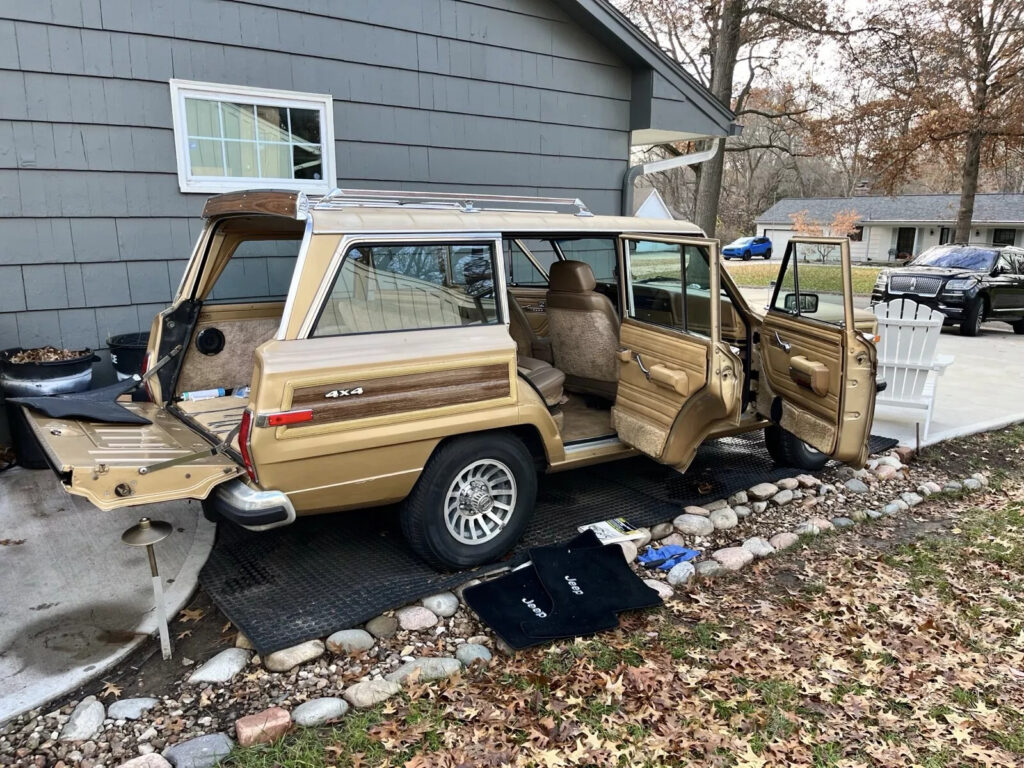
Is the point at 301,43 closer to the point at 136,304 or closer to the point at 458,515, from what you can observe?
the point at 136,304

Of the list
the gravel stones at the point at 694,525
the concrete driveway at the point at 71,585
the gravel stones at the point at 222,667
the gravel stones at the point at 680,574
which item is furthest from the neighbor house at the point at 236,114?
the gravel stones at the point at 680,574

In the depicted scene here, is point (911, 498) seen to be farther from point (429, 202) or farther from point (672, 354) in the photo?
point (429, 202)

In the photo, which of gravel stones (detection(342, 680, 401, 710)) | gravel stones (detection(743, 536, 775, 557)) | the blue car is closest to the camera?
gravel stones (detection(342, 680, 401, 710))

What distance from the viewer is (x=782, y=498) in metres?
5.08

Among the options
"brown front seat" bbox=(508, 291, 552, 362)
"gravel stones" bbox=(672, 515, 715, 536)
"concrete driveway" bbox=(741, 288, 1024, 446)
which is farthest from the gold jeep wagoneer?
"concrete driveway" bbox=(741, 288, 1024, 446)

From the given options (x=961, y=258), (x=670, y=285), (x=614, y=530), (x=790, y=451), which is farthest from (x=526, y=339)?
(x=961, y=258)

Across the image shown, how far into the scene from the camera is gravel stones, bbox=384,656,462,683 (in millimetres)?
3125

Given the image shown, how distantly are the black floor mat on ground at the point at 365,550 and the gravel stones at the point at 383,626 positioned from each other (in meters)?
0.05

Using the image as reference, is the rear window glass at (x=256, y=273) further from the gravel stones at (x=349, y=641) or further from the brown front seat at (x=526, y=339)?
the gravel stones at (x=349, y=641)

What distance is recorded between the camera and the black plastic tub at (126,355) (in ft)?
18.2

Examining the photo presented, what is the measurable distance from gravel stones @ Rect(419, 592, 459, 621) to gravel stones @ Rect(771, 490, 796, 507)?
2.53 meters

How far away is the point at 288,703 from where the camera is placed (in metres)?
2.98

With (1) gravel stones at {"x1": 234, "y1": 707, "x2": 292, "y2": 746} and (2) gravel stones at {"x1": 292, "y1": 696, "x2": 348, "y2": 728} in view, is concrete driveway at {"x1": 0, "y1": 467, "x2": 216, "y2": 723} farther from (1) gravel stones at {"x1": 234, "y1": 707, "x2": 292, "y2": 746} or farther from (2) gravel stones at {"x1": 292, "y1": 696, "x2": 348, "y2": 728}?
(2) gravel stones at {"x1": 292, "y1": 696, "x2": 348, "y2": 728}

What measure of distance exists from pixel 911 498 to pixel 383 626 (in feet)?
12.7
